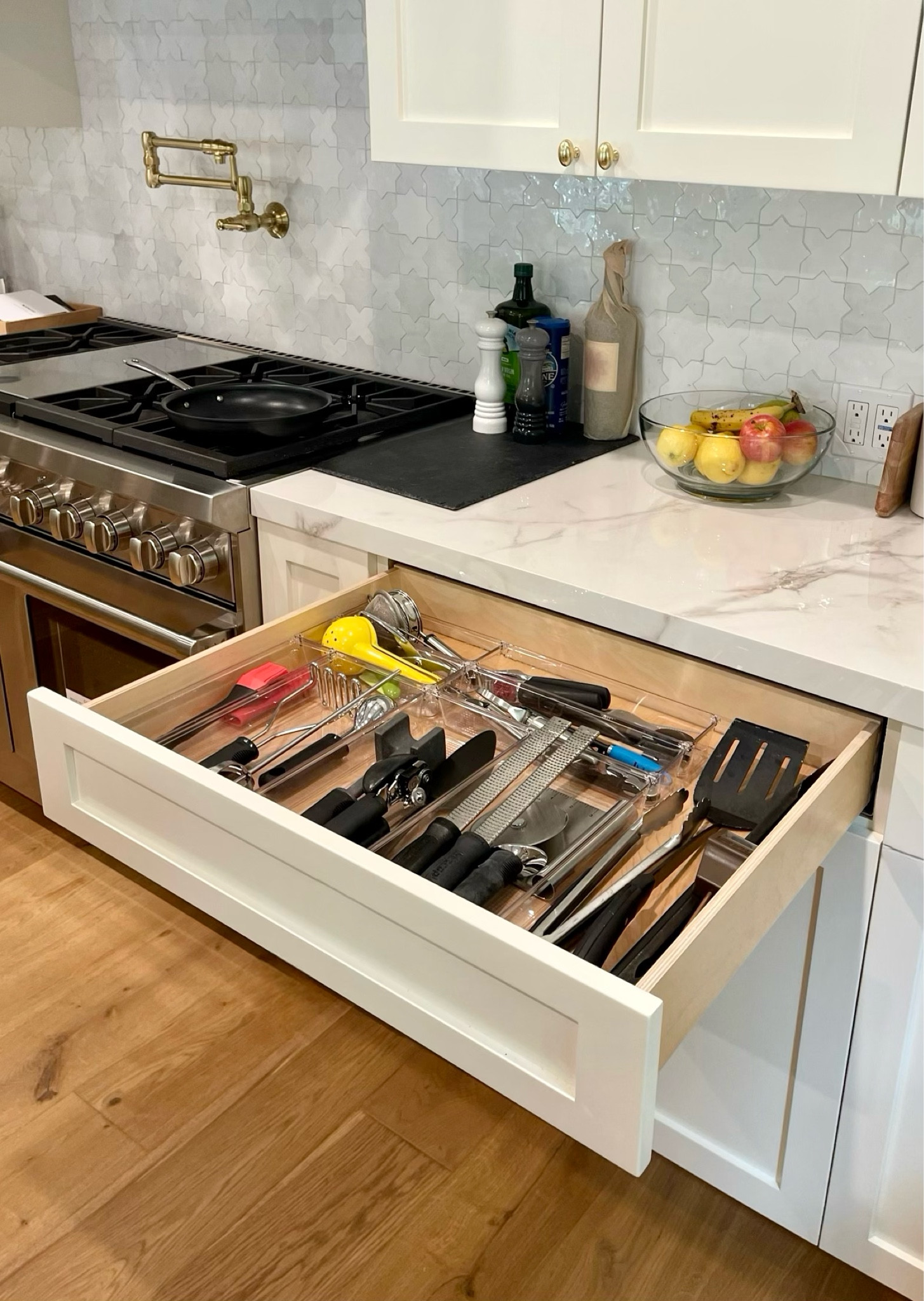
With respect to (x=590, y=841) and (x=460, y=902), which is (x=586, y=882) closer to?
(x=590, y=841)

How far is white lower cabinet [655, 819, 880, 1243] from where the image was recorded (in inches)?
54.4

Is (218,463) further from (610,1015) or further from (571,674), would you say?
(610,1015)

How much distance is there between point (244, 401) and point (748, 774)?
131 cm

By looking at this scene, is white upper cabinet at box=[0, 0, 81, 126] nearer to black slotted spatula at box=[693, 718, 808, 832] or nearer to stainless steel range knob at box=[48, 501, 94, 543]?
stainless steel range knob at box=[48, 501, 94, 543]

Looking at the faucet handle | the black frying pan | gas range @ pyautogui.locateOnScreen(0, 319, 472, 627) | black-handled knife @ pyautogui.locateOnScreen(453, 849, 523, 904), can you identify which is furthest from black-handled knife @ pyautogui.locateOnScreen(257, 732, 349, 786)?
the faucet handle

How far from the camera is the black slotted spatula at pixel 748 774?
1170 mm

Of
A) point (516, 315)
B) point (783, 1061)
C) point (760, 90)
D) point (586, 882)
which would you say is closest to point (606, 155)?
point (760, 90)

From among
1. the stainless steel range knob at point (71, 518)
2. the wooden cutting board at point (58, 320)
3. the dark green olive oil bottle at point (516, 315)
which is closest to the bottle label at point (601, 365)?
the dark green olive oil bottle at point (516, 315)

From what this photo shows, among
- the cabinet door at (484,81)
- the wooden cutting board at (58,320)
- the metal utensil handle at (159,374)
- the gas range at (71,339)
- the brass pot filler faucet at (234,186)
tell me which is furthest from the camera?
the wooden cutting board at (58,320)

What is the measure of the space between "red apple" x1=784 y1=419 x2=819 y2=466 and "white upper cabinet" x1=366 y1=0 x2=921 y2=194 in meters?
0.37

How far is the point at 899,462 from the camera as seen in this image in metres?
1.58

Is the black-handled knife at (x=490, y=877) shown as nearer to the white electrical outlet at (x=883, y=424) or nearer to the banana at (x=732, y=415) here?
the banana at (x=732, y=415)

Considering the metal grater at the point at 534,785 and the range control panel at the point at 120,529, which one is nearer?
the metal grater at the point at 534,785

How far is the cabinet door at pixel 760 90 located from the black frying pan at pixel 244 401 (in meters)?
0.74
